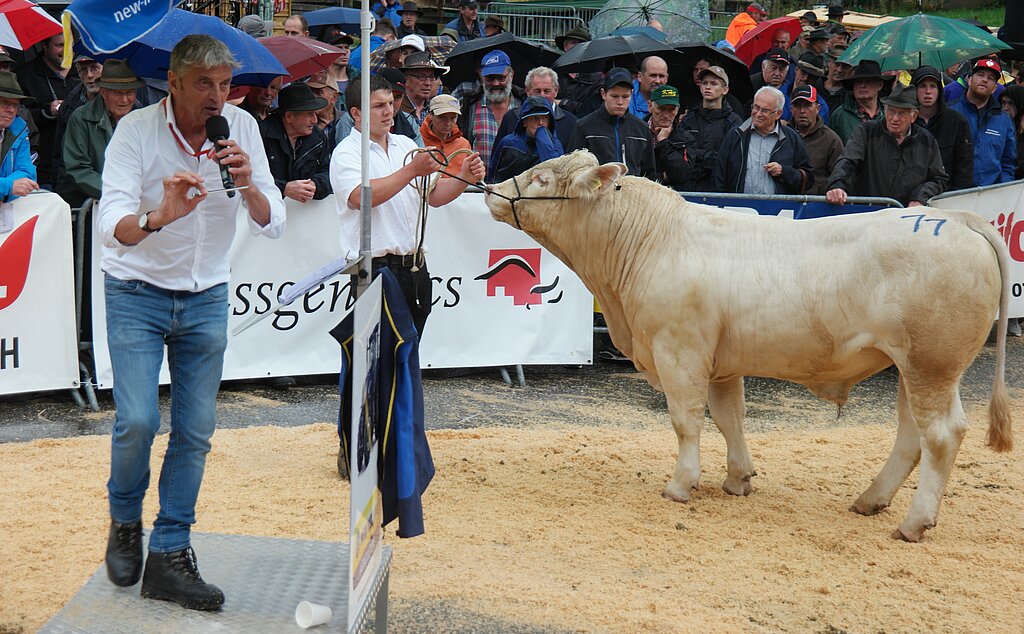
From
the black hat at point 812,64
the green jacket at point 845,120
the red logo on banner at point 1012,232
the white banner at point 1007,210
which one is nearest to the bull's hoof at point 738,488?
the white banner at point 1007,210

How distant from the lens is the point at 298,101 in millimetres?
8242

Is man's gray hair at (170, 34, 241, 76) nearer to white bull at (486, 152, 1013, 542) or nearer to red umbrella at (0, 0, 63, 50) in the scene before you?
white bull at (486, 152, 1013, 542)

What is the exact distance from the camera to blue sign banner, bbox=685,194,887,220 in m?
9.18

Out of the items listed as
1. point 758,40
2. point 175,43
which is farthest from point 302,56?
point 758,40

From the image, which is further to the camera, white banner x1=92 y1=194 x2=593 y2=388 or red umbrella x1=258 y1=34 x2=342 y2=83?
red umbrella x1=258 y1=34 x2=342 y2=83

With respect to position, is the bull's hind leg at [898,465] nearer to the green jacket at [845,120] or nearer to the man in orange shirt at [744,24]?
the green jacket at [845,120]

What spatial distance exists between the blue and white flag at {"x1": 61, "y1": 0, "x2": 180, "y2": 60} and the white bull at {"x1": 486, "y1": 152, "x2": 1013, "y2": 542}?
2.55m

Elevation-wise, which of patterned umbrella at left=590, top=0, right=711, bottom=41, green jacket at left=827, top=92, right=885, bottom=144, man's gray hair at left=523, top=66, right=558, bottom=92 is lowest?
green jacket at left=827, top=92, right=885, bottom=144

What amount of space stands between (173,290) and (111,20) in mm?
1013

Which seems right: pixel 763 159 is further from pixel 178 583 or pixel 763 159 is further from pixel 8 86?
pixel 178 583

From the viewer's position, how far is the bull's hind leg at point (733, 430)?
6461mm

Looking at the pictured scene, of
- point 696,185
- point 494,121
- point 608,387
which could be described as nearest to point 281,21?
point 494,121

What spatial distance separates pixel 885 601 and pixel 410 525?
2179 mm

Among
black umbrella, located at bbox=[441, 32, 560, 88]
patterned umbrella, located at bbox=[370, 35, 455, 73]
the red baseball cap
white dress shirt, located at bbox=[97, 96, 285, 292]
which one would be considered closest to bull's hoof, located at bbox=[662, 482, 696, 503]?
white dress shirt, located at bbox=[97, 96, 285, 292]
